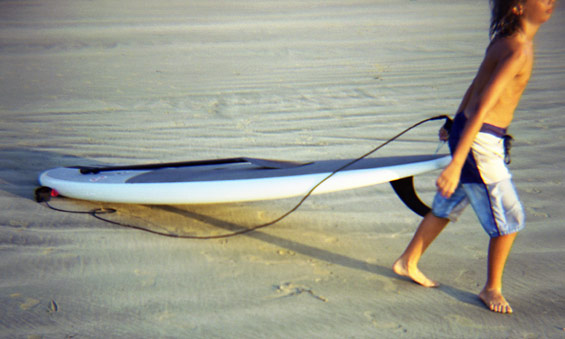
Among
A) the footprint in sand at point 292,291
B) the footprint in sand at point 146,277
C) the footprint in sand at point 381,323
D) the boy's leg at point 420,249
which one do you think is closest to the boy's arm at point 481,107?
the boy's leg at point 420,249

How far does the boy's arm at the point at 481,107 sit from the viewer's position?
2193 millimetres

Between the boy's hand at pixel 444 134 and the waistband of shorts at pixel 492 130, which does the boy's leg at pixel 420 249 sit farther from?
the waistband of shorts at pixel 492 130

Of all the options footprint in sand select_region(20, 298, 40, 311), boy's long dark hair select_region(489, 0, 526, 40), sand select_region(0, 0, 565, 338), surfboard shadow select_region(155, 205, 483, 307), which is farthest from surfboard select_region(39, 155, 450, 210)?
footprint in sand select_region(20, 298, 40, 311)

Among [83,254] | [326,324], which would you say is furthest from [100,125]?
[326,324]

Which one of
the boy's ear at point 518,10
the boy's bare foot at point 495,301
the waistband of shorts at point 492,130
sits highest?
the boy's ear at point 518,10

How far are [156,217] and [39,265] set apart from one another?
852 mm

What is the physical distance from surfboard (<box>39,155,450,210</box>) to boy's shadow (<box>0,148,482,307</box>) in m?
0.29

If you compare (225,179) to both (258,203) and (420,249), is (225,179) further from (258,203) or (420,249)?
(420,249)

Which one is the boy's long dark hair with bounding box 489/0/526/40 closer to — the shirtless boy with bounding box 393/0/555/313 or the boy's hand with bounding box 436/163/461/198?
the shirtless boy with bounding box 393/0/555/313

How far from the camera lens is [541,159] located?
4.50 meters

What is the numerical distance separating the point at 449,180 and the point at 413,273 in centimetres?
62

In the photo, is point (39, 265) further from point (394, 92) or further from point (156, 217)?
point (394, 92)

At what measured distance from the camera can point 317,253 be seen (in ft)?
10.0

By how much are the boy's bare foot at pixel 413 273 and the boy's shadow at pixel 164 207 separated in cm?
7
